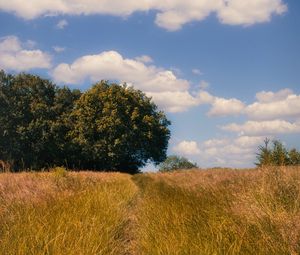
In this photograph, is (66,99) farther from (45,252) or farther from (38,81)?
(45,252)

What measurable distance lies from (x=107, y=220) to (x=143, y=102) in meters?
52.9

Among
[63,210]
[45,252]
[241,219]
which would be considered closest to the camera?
[45,252]

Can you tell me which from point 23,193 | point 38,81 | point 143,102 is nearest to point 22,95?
point 38,81

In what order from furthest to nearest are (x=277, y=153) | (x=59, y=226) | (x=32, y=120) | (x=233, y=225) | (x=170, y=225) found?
(x=32, y=120)
(x=277, y=153)
(x=170, y=225)
(x=59, y=226)
(x=233, y=225)

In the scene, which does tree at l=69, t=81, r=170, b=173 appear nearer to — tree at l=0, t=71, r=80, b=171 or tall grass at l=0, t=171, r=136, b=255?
tree at l=0, t=71, r=80, b=171

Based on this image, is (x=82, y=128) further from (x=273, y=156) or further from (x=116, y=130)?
(x=273, y=156)

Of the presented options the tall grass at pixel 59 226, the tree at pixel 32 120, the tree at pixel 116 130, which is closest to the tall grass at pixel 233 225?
the tall grass at pixel 59 226

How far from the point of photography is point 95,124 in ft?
183

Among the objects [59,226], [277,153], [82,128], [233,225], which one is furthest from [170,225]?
[82,128]

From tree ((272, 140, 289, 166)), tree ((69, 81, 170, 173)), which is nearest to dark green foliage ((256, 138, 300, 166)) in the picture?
tree ((272, 140, 289, 166))

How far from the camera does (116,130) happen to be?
54094mm

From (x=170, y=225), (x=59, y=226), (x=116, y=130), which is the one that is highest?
(x=116, y=130)

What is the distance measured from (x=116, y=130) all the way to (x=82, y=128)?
468 centimetres

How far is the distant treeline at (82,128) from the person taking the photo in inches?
2152
